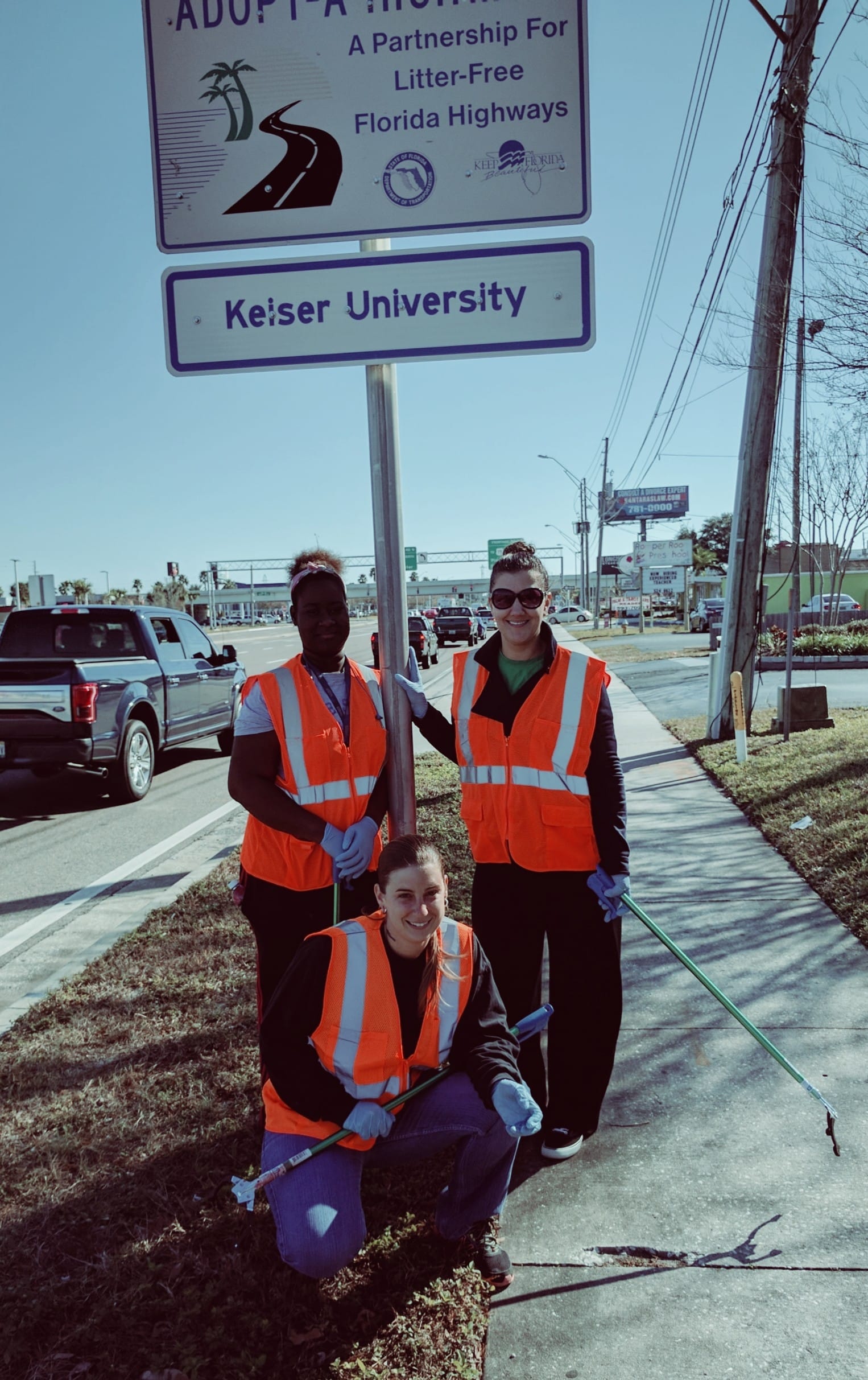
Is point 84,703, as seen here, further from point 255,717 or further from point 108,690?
point 255,717

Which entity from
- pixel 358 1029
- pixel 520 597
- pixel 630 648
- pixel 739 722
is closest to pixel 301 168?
pixel 520 597

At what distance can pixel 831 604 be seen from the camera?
30.5 metres

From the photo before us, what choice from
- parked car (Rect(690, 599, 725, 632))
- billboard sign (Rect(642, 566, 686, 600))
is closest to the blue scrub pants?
parked car (Rect(690, 599, 725, 632))

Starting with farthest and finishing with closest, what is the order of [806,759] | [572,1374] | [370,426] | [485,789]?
[806,759]
[485,789]
[370,426]
[572,1374]

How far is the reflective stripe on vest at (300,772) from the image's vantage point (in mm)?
2963

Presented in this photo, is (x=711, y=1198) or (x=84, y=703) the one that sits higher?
(x=84, y=703)

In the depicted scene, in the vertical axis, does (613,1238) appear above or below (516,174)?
below

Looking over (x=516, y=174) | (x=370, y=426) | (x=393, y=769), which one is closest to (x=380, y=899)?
(x=393, y=769)

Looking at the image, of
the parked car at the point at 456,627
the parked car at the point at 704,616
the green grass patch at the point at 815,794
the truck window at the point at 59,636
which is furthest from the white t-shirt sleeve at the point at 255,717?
the parked car at the point at 456,627

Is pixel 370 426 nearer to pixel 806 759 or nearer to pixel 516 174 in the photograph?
pixel 516 174

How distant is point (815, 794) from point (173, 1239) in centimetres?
628

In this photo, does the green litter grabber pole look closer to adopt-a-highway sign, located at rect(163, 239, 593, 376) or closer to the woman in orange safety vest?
the woman in orange safety vest

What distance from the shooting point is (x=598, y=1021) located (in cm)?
313

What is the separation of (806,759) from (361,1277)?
25.1 feet
